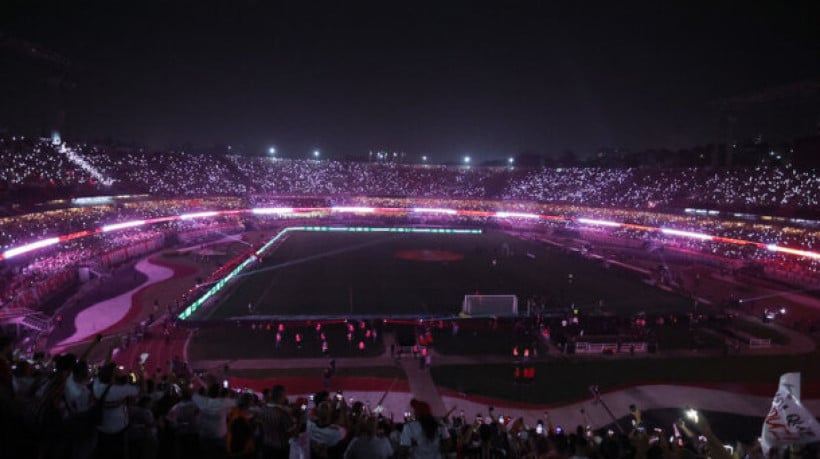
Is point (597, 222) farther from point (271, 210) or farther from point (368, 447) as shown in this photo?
point (368, 447)

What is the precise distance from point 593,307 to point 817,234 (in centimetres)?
2342

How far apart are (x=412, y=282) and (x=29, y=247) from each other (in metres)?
24.7

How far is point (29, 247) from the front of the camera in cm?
3005

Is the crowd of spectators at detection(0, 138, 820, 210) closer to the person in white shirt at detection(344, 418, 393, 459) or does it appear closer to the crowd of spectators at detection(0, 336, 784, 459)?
the crowd of spectators at detection(0, 336, 784, 459)

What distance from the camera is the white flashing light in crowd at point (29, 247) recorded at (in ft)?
92.2

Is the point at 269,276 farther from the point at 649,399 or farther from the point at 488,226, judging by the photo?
the point at 488,226

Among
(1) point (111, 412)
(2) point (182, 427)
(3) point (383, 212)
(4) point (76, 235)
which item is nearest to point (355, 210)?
(3) point (383, 212)

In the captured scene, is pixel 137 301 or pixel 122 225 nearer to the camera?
pixel 137 301

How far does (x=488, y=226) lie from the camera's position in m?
68.2

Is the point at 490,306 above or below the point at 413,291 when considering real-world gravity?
above

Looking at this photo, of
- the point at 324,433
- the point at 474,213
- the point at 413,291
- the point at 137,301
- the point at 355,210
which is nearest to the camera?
the point at 324,433

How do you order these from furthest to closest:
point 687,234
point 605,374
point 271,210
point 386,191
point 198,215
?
point 386,191, point 271,210, point 198,215, point 687,234, point 605,374

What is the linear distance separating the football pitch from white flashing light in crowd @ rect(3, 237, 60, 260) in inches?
487

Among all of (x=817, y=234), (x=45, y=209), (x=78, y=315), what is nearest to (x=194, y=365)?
(x=78, y=315)
